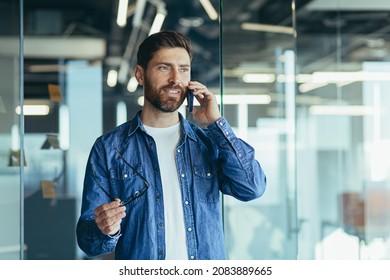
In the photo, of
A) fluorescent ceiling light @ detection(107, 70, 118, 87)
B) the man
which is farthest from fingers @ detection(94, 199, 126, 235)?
fluorescent ceiling light @ detection(107, 70, 118, 87)

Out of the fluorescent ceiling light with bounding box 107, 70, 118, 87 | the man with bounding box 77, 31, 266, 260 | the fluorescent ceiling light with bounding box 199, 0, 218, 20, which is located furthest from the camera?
the fluorescent ceiling light with bounding box 199, 0, 218, 20

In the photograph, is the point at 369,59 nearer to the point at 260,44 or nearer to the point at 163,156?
the point at 260,44

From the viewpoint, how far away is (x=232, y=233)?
223 inches

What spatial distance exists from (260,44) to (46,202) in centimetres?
192

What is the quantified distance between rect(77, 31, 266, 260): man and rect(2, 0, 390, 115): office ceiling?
2715 mm

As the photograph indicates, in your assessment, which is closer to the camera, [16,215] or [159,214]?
[159,214]

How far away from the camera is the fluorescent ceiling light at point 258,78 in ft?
19.0

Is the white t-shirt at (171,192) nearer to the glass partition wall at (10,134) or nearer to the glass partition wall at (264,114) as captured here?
the glass partition wall at (10,134)

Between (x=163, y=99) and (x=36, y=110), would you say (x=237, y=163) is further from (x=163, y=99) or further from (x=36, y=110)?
(x=36, y=110)

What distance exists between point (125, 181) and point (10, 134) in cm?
278

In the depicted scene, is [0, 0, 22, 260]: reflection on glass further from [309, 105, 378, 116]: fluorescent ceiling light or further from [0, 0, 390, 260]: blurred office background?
[309, 105, 378, 116]: fluorescent ceiling light

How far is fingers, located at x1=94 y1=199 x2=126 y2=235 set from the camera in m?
2.41

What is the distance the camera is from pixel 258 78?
581cm
